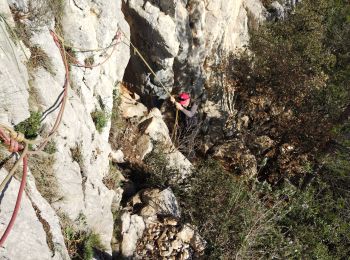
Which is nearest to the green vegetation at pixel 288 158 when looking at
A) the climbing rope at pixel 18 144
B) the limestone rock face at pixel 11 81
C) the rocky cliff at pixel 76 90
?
the rocky cliff at pixel 76 90

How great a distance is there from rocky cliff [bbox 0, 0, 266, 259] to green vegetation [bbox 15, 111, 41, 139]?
0.12 metres

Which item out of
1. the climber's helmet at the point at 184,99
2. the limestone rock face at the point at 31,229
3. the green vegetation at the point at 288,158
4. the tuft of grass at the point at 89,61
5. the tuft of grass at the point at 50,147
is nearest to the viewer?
the limestone rock face at the point at 31,229

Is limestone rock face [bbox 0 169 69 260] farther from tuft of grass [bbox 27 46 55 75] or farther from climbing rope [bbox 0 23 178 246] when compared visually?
tuft of grass [bbox 27 46 55 75]

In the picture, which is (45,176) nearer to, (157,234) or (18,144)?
(18,144)

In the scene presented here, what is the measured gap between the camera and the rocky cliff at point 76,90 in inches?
172

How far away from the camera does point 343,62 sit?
1446 cm

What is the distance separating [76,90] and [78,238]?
252 cm

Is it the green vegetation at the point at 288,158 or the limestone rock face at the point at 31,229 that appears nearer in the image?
the limestone rock face at the point at 31,229

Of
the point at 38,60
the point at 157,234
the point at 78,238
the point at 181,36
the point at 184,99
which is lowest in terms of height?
→ the point at 157,234

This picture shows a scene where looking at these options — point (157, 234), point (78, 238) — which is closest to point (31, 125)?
point (78, 238)

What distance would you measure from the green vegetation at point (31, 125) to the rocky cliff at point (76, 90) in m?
0.12

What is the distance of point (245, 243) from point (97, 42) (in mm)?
4852

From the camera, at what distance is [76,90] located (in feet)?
20.5

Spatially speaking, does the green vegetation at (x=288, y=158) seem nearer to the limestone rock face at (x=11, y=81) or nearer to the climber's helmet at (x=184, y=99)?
the climber's helmet at (x=184, y=99)
